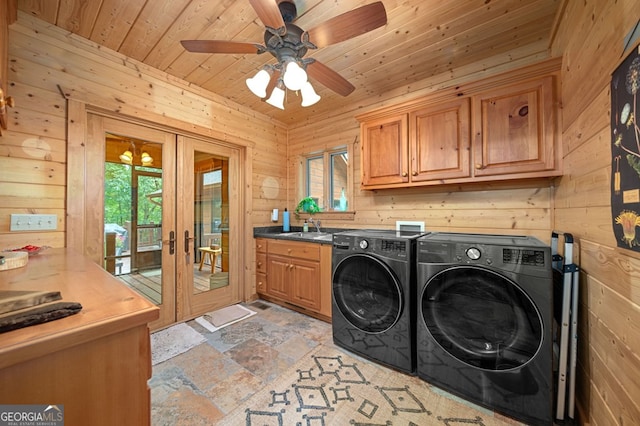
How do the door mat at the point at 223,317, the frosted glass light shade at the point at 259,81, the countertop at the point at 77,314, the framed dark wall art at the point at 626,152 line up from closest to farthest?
the countertop at the point at 77,314
the framed dark wall art at the point at 626,152
the frosted glass light shade at the point at 259,81
the door mat at the point at 223,317

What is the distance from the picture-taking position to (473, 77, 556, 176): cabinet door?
180 cm

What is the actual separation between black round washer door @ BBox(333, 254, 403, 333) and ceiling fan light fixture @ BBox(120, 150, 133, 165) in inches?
87.2

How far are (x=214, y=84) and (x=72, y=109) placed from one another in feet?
4.08

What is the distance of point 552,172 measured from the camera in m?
1.79

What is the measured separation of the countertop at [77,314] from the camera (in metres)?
0.49

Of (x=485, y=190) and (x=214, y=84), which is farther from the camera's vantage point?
(x=214, y=84)

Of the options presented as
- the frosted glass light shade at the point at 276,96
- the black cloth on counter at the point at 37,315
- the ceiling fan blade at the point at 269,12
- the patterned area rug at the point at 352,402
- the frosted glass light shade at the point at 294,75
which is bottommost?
the patterned area rug at the point at 352,402

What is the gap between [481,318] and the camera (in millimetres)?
1540

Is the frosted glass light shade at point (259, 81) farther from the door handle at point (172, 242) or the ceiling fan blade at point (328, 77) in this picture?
the door handle at point (172, 242)

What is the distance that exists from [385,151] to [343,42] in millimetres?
1046

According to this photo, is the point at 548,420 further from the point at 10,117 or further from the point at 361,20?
the point at 10,117

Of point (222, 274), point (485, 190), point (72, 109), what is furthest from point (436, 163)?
point (72, 109)

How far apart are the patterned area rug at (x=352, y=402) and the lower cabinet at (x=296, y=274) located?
2.75 ft

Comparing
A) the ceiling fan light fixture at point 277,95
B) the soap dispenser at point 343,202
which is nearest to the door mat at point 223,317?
the soap dispenser at point 343,202
